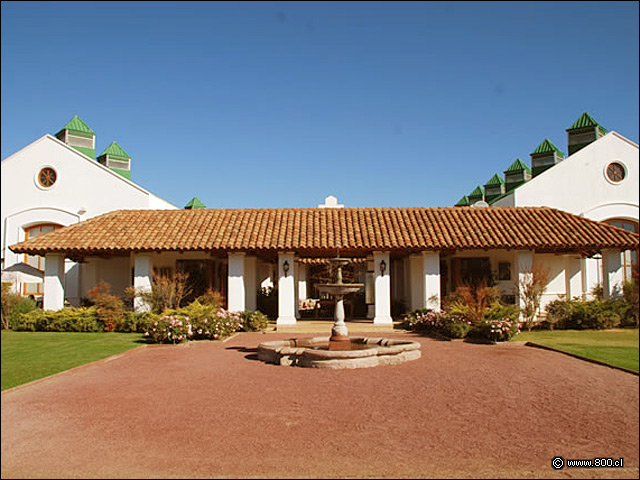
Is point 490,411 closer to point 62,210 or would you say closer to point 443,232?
point 443,232

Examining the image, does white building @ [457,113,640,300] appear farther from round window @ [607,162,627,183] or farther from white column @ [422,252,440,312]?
white column @ [422,252,440,312]

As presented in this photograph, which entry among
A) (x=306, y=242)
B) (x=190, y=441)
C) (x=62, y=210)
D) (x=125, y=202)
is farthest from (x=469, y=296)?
(x=62, y=210)

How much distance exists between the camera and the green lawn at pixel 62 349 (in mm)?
9406

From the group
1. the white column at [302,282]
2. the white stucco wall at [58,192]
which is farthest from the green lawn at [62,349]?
the white column at [302,282]

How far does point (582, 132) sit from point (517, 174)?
7.04 metres

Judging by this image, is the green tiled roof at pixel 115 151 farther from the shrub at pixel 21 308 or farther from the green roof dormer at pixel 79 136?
the shrub at pixel 21 308

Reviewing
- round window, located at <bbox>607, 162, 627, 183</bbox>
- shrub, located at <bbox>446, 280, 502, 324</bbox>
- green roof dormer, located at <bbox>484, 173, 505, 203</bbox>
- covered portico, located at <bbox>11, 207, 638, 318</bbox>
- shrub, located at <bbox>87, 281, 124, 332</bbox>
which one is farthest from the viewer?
green roof dormer, located at <bbox>484, 173, 505, 203</bbox>

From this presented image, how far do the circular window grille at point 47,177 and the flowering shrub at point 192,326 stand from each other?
1161 centimetres

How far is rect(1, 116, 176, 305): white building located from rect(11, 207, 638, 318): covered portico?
5.42ft

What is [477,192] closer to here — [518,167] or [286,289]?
[518,167]

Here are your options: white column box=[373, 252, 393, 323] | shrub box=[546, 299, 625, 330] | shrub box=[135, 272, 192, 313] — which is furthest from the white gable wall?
shrub box=[135, 272, 192, 313]

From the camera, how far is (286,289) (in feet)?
64.3

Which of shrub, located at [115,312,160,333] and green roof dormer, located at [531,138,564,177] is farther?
green roof dormer, located at [531,138,564,177]

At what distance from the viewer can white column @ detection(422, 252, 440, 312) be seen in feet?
62.1
